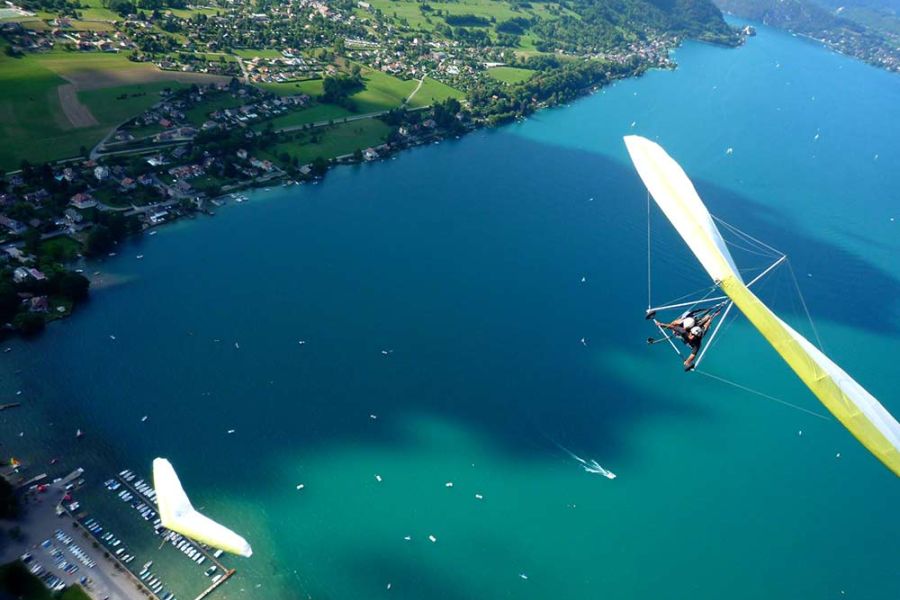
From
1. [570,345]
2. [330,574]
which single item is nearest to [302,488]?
[330,574]

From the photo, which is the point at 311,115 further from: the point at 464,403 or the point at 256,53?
the point at 464,403

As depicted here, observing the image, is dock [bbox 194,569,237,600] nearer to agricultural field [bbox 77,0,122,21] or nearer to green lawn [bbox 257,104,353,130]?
green lawn [bbox 257,104,353,130]

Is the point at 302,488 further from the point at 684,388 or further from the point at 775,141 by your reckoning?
the point at 775,141

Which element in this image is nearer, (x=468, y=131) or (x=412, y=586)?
(x=412, y=586)

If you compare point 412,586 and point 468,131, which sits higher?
point 468,131

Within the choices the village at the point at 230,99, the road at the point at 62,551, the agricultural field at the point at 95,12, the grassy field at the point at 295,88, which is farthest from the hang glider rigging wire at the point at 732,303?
the agricultural field at the point at 95,12

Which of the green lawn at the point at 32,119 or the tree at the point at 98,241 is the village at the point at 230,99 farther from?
the green lawn at the point at 32,119

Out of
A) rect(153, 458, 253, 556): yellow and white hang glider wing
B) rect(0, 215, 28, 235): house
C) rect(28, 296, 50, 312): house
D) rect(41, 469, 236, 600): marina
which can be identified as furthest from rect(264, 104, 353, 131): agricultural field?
rect(153, 458, 253, 556): yellow and white hang glider wing
